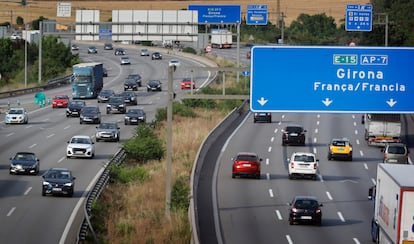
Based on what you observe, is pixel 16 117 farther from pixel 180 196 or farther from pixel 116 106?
pixel 180 196

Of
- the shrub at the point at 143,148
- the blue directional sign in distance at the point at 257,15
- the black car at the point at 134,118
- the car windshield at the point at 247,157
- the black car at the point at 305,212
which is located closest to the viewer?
the black car at the point at 305,212

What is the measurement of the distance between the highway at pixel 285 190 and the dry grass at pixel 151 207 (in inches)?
72.1

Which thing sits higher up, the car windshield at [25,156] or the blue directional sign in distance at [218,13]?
the blue directional sign in distance at [218,13]

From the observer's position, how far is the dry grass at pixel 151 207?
115 feet

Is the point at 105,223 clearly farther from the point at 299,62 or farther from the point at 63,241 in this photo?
the point at 299,62

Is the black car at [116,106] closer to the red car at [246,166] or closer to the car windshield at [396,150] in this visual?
the car windshield at [396,150]

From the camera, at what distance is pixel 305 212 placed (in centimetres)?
3878

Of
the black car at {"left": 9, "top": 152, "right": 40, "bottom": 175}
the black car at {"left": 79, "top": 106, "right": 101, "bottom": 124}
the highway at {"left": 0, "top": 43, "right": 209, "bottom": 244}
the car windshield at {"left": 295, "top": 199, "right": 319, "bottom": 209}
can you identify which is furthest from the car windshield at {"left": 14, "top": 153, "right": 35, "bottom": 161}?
the black car at {"left": 79, "top": 106, "right": 101, "bottom": 124}

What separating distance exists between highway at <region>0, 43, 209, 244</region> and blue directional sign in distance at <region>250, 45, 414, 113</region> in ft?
30.5

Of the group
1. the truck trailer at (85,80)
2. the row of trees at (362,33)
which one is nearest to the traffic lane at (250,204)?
the row of trees at (362,33)

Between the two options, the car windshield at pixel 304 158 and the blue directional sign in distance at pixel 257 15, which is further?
the blue directional sign in distance at pixel 257 15

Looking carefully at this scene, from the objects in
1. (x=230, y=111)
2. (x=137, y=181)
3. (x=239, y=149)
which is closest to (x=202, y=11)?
(x=230, y=111)

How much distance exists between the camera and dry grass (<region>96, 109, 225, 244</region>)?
34906mm

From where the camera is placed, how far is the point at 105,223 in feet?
126
